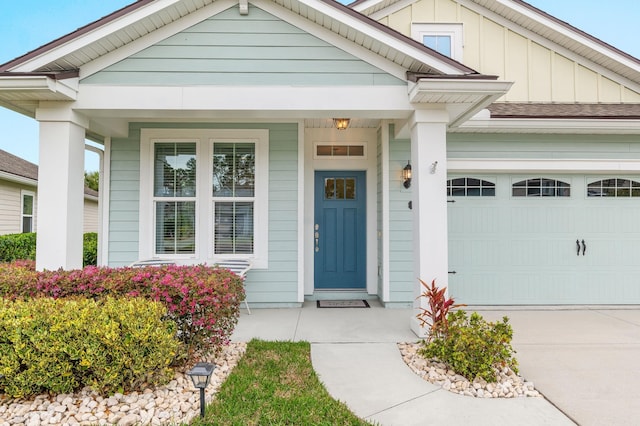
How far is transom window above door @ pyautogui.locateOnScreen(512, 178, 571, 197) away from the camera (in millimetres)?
6129

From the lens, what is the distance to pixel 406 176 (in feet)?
19.3

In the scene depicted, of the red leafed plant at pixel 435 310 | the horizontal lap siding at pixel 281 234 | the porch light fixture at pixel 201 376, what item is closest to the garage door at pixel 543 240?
the red leafed plant at pixel 435 310

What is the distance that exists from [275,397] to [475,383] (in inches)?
67.6

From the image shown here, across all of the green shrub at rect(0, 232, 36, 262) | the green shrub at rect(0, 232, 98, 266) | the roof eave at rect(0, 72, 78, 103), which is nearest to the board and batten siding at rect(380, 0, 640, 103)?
the roof eave at rect(0, 72, 78, 103)

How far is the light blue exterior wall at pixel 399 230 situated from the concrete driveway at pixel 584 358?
130cm

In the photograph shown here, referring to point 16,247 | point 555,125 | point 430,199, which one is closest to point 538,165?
point 555,125

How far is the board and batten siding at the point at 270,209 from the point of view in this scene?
5.87 m

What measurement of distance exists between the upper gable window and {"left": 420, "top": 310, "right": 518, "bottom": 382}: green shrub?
5.37 metres

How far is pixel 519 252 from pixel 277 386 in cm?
478

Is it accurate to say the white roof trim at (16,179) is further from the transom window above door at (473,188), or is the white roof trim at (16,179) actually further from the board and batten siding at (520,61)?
the transom window above door at (473,188)

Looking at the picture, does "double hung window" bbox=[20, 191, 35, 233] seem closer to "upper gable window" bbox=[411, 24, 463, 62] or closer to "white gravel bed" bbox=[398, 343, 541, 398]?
"upper gable window" bbox=[411, 24, 463, 62]

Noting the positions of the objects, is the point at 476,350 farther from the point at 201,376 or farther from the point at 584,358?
the point at 201,376

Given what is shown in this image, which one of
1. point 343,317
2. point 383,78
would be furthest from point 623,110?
point 343,317

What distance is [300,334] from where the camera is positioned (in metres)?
4.60
